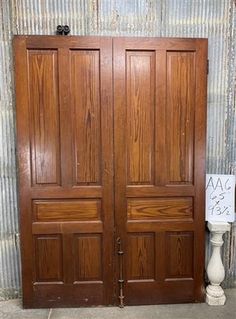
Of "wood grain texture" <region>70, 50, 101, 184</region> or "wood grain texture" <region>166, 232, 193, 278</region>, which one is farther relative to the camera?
"wood grain texture" <region>166, 232, 193, 278</region>

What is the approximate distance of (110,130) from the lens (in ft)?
7.43

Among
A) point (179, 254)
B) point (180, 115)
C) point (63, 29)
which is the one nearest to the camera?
point (63, 29)

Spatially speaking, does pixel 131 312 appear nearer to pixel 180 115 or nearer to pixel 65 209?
pixel 65 209

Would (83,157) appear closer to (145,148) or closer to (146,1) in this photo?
(145,148)

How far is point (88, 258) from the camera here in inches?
93.2

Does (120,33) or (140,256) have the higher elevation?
(120,33)

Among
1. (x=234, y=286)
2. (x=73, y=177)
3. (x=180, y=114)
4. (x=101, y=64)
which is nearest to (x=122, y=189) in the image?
(x=73, y=177)

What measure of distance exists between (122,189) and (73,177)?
0.37 metres

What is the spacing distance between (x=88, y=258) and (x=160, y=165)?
88cm

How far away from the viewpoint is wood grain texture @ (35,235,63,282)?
2338mm

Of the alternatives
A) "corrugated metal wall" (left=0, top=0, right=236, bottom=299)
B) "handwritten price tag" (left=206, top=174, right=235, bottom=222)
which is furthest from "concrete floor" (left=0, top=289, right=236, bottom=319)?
"handwritten price tag" (left=206, top=174, right=235, bottom=222)

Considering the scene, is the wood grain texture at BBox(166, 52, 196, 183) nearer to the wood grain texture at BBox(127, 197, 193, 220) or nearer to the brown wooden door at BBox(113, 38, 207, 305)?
the brown wooden door at BBox(113, 38, 207, 305)

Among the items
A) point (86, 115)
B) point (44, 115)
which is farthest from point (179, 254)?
point (44, 115)

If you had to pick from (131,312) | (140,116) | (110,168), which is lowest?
(131,312)
